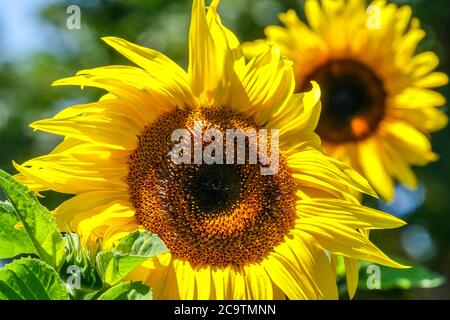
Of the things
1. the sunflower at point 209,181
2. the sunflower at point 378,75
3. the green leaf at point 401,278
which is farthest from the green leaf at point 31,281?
the sunflower at point 378,75

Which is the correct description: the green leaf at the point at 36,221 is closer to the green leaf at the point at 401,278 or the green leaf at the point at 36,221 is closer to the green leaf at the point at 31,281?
the green leaf at the point at 31,281

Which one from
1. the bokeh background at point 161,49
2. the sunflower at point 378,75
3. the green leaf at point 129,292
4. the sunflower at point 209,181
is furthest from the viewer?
the bokeh background at point 161,49

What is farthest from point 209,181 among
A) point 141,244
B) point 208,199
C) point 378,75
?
point 378,75

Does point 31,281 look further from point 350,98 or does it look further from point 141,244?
point 350,98

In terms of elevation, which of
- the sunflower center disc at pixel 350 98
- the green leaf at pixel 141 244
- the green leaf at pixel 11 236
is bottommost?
the green leaf at pixel 141 244
